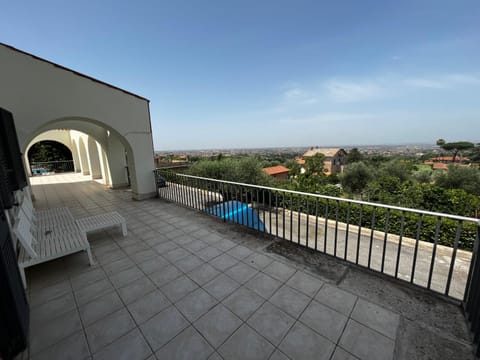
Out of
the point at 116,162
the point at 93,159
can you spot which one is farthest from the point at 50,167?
the point at 116,162

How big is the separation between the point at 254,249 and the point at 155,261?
4.88 ft

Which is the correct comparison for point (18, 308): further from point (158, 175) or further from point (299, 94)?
point (299, 94)

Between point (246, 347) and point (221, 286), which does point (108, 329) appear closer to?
point (221, 286)

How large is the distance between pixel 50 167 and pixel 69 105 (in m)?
15.4

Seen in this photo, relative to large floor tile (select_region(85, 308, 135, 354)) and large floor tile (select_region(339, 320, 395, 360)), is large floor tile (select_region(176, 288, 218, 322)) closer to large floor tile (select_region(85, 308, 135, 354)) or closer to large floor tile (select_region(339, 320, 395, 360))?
large floor tile (select_region(85, 308, 135, 354))

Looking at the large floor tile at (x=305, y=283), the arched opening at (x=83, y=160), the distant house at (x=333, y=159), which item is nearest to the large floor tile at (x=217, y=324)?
the large floor tile at (x=305, y=283)

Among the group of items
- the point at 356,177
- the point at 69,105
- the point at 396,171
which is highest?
the point at 69,105

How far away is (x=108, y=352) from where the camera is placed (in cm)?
145

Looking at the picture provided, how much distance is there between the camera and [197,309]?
6.05 ft

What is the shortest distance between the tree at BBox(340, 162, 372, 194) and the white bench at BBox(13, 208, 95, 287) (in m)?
22.7

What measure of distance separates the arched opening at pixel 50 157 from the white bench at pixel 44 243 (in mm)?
16617

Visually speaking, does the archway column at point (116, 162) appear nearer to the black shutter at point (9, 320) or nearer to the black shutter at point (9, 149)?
the black shutter at point (9, 149)

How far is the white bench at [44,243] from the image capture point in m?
2.16

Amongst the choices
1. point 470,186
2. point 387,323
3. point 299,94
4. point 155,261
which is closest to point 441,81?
point 299,94
